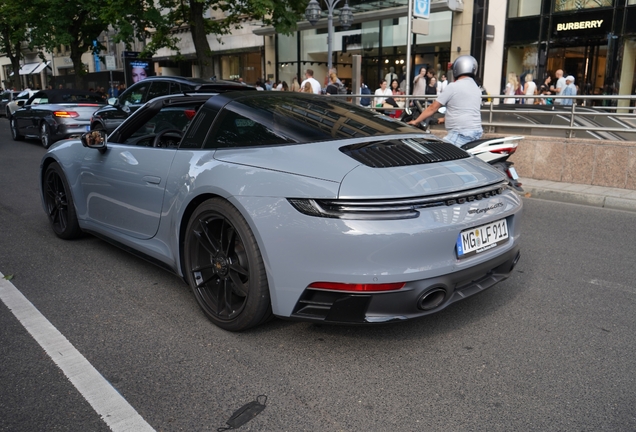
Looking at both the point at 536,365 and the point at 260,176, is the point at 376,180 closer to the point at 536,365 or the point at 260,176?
the point at 260,176

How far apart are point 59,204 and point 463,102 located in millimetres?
4530

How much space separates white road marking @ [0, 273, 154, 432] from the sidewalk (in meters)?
6.93

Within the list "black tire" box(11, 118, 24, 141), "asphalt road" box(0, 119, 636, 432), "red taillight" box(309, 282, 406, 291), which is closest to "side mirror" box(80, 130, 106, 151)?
"asphalt road" box(0, 119, 636, 432)

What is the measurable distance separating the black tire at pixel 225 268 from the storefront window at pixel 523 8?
20135 millimetres

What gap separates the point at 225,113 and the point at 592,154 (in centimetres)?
685

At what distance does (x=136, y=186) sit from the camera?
400cm

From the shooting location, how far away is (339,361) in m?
3.00

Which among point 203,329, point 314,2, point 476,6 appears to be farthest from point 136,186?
point 476,6

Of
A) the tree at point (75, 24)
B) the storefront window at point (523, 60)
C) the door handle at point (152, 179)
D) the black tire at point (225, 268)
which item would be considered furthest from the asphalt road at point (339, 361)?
the storefront window at point (523, 60)

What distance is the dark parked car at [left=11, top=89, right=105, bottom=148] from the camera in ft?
45.2

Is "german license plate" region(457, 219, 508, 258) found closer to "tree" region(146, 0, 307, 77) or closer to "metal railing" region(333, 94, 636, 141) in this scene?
"metal railing" region(333, 94, 636, 141)

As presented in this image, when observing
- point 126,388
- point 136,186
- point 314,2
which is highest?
point 314,2

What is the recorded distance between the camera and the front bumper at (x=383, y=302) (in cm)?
277

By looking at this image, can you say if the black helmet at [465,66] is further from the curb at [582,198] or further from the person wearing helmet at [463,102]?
the curb at [582,198]
